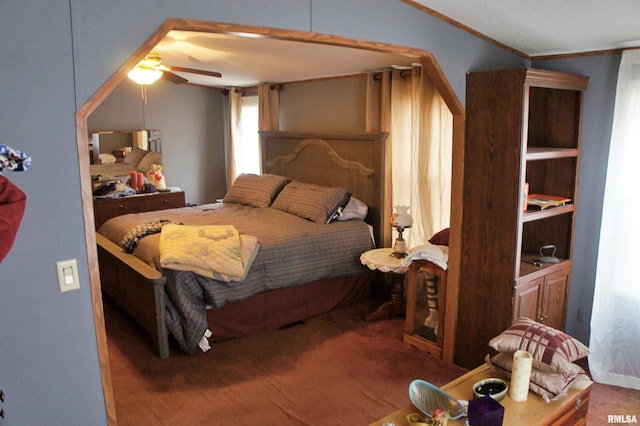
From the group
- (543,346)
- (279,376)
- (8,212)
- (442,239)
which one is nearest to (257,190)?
(442,239)

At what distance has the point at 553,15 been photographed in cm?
257

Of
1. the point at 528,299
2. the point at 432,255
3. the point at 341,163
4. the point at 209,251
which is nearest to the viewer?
the point at 528,299

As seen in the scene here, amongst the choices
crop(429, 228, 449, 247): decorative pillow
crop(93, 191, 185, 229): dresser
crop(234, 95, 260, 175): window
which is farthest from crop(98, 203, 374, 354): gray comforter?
crop(234, 95, 260, 175): window

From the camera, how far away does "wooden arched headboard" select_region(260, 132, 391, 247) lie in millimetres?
4555

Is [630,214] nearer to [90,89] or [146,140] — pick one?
[90,89]

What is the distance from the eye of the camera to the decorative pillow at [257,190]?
515 centimetres

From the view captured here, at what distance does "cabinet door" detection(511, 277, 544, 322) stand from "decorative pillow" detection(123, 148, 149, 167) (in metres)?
4.87

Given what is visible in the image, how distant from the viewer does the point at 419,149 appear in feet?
13.6

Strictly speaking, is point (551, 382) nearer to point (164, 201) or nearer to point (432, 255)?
point (432, 255)

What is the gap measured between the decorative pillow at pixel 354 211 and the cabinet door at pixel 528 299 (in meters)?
1.85

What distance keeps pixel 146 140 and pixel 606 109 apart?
199 inches

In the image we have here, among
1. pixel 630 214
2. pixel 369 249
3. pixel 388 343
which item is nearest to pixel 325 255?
pixel 369 249

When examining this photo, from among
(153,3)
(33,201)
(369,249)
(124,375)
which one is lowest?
(124,375)

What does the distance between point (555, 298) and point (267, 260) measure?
1990 millimetres
